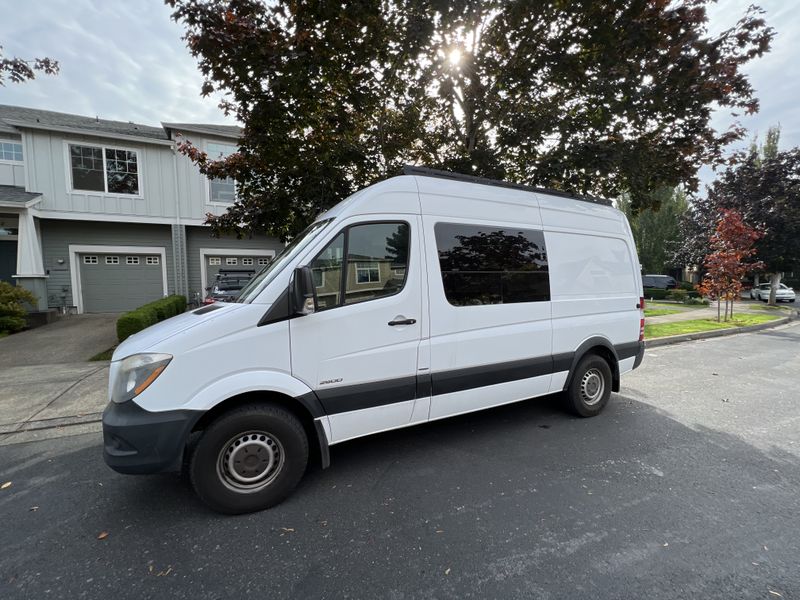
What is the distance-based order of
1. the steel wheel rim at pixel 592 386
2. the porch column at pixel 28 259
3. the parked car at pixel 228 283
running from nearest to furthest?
the steel wheel rim at pixel 592 386 → the parked car at pixel 228 283 → the porch column at pixel 28 259

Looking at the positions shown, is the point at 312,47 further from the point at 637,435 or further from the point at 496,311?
the point at 637,435

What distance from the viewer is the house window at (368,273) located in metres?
3.06

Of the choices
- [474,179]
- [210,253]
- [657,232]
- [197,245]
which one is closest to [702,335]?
[474,179]

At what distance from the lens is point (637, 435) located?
4.02 meters

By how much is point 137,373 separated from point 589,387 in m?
4.64

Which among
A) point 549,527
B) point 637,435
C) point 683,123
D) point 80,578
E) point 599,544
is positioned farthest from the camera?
point 683,123

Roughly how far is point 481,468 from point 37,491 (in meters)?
3.71

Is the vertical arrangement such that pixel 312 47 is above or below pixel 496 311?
above

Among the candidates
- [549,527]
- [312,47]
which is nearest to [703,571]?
[549,527]

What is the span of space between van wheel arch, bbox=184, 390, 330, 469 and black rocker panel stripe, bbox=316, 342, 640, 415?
0.11 metres

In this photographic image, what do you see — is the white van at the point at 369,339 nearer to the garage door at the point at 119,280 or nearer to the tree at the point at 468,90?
the tree at the point at 468,90

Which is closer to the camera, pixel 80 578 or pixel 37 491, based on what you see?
pixel 80 578

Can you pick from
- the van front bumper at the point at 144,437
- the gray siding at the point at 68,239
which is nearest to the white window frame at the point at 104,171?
the gray siding at the point at 68,239

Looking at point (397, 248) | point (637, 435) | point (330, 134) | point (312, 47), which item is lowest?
point (637, 435)
